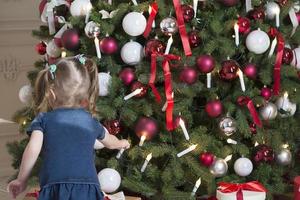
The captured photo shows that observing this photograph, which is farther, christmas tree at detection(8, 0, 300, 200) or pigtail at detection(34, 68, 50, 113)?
christmas tree at detection(8, 0, 300, 200)

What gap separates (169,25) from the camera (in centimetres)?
252

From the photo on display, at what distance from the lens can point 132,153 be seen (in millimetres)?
2555

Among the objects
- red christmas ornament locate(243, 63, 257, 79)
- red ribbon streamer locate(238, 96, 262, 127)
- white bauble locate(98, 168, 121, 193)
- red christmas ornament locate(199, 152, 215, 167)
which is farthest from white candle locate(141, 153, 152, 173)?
red christmas ornament locate(243, 63, 257, 79)

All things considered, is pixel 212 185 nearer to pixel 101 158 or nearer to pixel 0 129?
pixel 101 158

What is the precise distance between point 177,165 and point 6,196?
1.46 meters

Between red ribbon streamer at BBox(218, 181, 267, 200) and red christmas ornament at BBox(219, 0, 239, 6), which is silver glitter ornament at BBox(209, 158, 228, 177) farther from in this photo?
red christmas ornament at BBox(219, 0, 239, 6)

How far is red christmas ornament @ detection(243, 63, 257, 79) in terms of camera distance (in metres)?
2.63

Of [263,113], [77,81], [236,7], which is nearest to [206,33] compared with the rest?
[236,7]

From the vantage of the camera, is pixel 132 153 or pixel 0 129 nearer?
pixel 132 153

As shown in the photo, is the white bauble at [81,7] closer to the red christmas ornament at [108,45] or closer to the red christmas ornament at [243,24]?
the red christmas ornament at [108,45]

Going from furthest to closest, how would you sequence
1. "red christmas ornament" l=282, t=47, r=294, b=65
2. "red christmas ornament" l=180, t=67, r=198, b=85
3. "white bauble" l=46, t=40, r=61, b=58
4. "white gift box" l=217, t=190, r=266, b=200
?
"white bauble" l=46, t=40, r=61, b=58 → "red christmas ornament" l=282, t=47, r=294, b=65 → "red christmas ornament" l=180, t=67, r=198, b=85 → "white gift box" l=217, t=190, r=266, b=200

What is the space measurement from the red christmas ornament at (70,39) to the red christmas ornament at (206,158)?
0.74 meters

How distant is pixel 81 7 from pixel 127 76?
1.32 feet

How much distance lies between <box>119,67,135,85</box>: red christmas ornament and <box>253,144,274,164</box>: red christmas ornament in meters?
0.65
